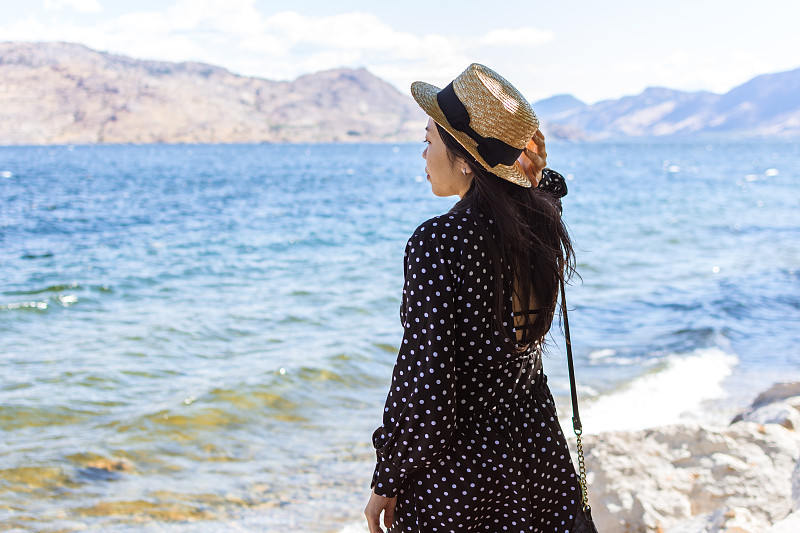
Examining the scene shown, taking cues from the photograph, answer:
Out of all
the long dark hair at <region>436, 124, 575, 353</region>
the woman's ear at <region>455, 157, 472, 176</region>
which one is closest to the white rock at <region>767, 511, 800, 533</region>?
the long dark hair at <region>436, 124, 575, 353</region>

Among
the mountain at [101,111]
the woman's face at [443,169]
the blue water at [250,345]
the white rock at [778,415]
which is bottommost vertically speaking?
the blue water at [250,345]

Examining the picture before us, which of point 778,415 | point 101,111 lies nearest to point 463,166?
point 778,415

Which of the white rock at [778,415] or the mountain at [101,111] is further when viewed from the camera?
the mountain at [101,111]

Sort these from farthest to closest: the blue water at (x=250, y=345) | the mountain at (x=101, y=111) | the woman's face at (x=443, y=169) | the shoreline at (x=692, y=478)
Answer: the mountain at (x=101, y=111) → the blue water at (x=250, y=345) → the shoreline at (x=692, y=478) → the woman's face at (x=443, y=169)

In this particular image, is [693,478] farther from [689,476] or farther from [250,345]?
[250,345]

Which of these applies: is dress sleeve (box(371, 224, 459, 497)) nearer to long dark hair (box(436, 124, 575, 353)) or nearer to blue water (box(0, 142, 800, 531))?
long dark hair (box(436, 124, 575, 353))

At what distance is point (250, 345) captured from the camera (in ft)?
31.9

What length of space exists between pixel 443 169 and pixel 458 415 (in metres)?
0.69

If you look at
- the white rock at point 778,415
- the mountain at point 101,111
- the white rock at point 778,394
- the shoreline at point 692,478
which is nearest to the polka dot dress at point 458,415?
the shoreline at point 692,478

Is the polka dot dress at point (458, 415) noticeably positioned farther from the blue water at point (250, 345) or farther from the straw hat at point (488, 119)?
the blue water at point (250, 345)

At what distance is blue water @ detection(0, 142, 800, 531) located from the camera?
559cm

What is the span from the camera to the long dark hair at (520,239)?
1907 millimetres

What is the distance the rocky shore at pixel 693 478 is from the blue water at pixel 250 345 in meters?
1.82

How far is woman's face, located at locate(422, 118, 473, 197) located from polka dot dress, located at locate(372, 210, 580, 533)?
166 millimetres
